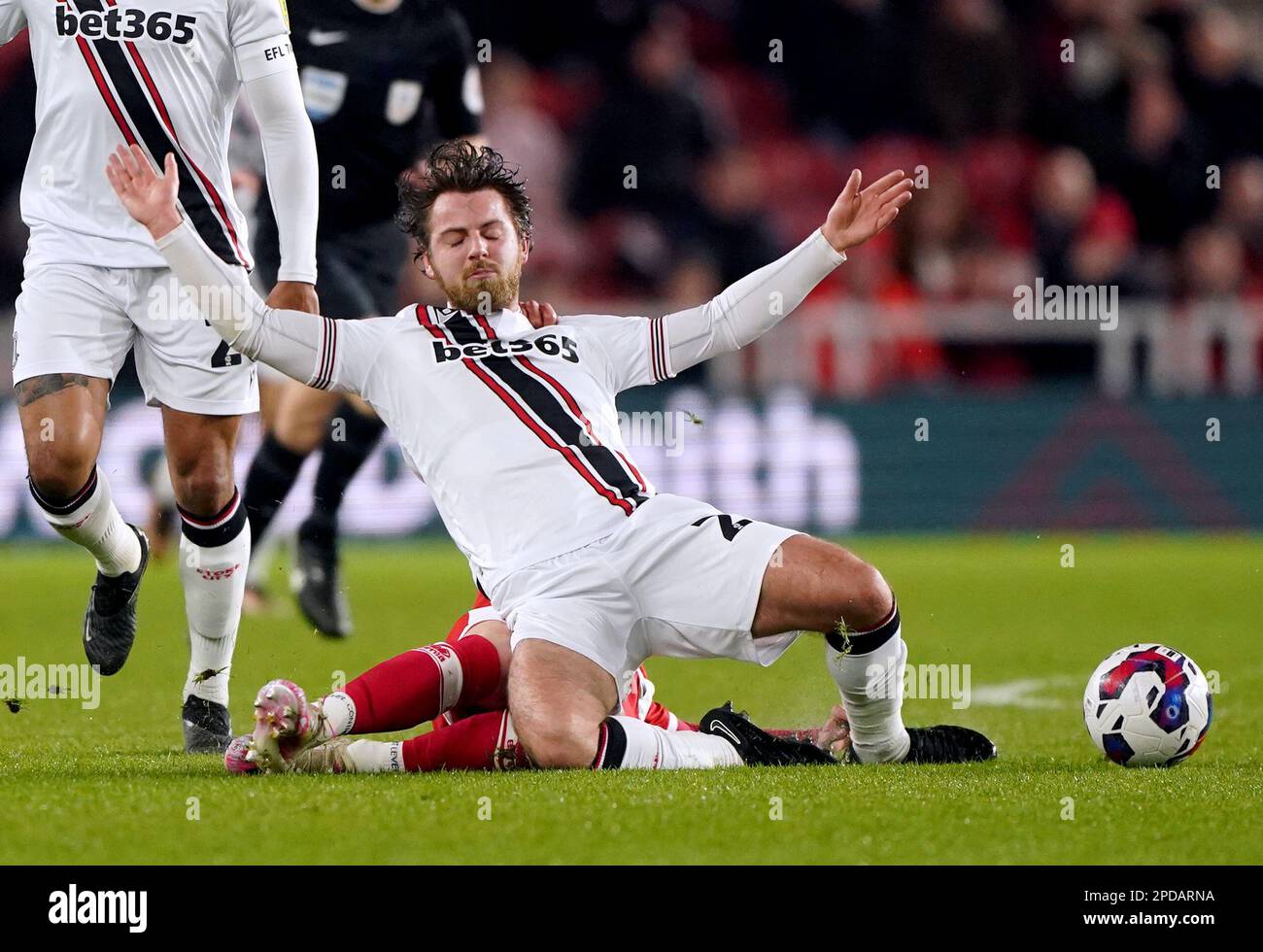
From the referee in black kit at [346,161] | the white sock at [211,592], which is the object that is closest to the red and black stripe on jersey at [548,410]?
the white sock at [211,592]

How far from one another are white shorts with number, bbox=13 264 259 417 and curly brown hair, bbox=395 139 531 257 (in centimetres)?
60

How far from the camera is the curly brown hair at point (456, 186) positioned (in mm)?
5039

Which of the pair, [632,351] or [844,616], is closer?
[844,616]

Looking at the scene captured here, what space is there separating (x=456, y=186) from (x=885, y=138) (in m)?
10.1

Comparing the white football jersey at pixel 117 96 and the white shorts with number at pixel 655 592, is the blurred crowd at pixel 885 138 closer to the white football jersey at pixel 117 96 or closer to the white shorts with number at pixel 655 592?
the white football jersey at pixel 117 96

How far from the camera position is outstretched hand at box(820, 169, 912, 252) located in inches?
193

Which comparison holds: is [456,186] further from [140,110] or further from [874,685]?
[874,685]

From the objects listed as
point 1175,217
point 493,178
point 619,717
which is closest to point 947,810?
point 619,717

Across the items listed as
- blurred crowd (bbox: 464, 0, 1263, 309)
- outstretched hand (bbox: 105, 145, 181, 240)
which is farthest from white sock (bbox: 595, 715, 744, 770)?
blurred crowd (bbox: 464, 0, 1263, 309)

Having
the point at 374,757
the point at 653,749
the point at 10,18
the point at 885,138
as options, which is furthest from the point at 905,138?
the point at 374,757

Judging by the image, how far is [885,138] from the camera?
48.1ft

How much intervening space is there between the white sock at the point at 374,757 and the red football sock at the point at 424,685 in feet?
0.14

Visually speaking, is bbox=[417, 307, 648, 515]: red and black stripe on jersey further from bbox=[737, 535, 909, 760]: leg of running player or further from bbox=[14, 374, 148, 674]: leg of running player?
bbox=[14, 374, 148, 674]: leg of running player

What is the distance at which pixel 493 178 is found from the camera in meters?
5.06
